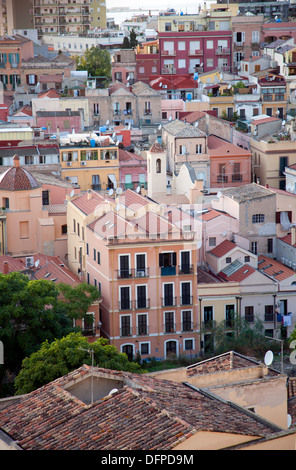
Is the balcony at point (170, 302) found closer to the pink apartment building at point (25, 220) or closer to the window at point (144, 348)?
the window at point (144, 348)

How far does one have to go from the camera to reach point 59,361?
2675 centimetres

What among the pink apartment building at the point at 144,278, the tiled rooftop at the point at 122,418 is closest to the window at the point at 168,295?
the pink apartment building at the point at 144,278

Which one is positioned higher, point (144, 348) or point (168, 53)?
point (168, 53)

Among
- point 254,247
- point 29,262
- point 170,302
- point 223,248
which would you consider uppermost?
point 223,248

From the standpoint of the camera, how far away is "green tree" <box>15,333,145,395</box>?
26.5m

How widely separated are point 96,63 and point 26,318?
4698cm

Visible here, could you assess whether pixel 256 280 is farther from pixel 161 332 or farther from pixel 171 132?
pixel 171 132

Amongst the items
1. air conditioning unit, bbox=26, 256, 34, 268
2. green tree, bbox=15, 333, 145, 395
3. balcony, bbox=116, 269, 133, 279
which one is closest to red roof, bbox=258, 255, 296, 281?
balcony, bbox=116, 269, 133, 279

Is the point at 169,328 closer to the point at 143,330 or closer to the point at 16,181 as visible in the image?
the point at 143,330

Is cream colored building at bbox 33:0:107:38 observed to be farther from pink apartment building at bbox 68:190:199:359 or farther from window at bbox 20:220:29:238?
pink apartment building at bbox 68:190:199:359

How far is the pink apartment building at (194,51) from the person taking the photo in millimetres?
70562

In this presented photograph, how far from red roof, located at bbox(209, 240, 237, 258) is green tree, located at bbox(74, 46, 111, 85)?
35.9 m

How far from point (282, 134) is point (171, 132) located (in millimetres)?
5138

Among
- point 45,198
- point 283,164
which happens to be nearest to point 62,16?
point 283,164
